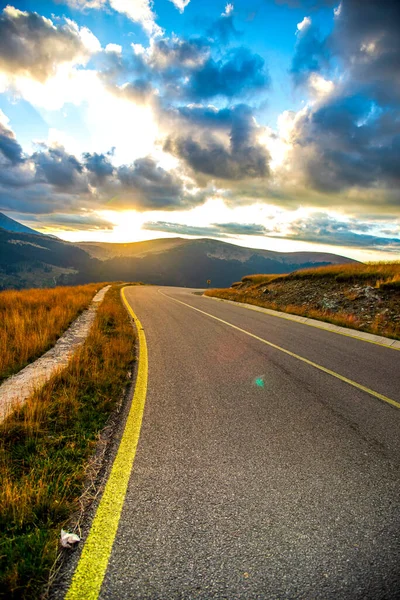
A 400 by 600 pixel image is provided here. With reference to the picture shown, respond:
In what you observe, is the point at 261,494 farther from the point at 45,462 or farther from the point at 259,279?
the point at 259,279

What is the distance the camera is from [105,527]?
75.4 inches

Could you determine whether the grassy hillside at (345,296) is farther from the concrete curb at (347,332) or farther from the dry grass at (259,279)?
the dry grass at (259,279)

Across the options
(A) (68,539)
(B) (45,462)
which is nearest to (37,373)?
(B) (45,462)

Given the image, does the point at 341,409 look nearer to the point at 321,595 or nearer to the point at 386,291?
the point at 321,595

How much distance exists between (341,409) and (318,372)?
149 cm

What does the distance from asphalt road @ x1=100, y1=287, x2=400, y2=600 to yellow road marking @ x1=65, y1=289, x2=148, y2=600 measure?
0.19 feet

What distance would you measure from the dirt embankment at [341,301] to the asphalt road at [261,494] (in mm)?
7197

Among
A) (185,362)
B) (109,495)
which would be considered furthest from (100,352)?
(109,495)

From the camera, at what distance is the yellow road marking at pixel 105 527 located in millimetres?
1556

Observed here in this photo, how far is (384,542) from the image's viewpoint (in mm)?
1944

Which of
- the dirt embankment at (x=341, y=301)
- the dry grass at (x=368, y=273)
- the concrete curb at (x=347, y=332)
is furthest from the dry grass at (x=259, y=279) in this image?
the concrete curb at (x=347, y=332)

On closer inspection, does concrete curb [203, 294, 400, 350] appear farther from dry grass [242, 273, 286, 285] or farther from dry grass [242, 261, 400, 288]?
dry grass [242, 273, 286, 285]

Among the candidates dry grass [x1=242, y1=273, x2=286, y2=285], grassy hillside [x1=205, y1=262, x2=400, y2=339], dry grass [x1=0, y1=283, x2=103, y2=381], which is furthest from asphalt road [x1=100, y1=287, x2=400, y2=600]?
dry grass [x1=242, y1=273, x2=286, y2=285]

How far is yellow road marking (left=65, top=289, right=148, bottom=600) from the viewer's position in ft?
5.10
